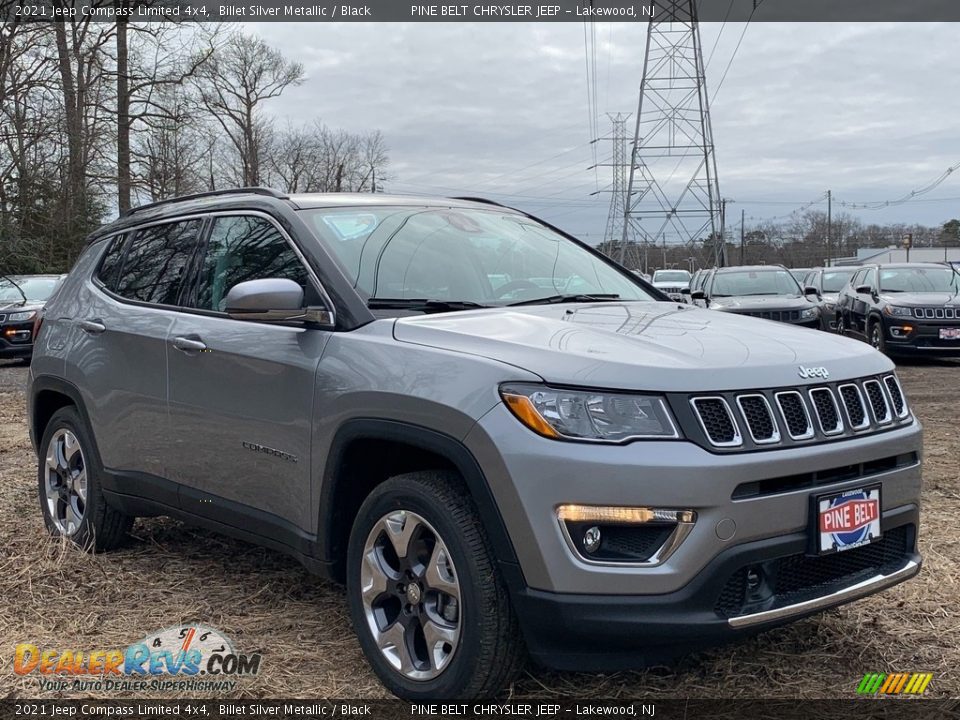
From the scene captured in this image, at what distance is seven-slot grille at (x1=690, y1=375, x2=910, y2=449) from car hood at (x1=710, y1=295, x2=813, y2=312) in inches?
447

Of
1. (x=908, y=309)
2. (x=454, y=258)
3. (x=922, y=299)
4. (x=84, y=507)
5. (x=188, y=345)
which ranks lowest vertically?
(x=84, y=507)

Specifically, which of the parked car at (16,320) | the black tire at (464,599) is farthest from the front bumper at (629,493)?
the parked car at (16,320)

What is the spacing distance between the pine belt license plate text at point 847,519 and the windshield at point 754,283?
13.0 metres

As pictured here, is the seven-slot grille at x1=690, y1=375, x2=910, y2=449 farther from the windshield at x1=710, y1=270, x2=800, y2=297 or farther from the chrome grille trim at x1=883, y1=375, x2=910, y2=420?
the windshield at x1=710, y1=270, x2=800, y2=297

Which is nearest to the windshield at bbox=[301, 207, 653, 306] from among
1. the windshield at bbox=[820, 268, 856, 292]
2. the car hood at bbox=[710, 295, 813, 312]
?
the car hood at bbox=[710, 295, 813, 312]

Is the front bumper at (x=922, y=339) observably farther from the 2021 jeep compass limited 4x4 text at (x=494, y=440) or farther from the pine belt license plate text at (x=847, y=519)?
the pine belt license plate text at (x=847, y=519)

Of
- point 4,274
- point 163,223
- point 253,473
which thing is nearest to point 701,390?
point 253,473

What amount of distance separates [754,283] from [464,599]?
1395 centimetres

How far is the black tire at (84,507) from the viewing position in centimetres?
483

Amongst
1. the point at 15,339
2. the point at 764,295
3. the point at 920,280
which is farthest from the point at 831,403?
the point at 15,339

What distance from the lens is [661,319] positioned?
11.8 feet

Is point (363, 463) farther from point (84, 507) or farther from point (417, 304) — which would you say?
point (84, 507)

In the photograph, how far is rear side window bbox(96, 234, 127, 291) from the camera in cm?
502

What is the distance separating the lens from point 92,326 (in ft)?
15.8
